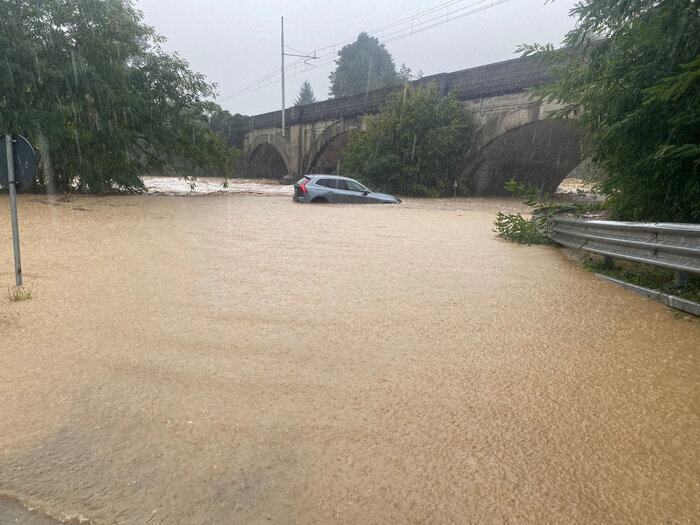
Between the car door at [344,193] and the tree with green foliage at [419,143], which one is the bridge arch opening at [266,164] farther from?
the car door at [344,193]

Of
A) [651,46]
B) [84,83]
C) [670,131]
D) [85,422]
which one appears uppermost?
[84,83]

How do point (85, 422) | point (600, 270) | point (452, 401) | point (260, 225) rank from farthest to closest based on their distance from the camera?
point (260, 225) < point (600, 270) < point (452, 401) < point (85, 422)

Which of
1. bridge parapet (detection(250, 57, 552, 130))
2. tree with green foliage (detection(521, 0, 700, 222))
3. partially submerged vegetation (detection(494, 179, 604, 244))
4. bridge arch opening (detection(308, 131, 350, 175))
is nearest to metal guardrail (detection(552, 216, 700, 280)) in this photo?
tree with green foliage (detection(521, 0, 700, 222))

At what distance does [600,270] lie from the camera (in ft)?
18.9

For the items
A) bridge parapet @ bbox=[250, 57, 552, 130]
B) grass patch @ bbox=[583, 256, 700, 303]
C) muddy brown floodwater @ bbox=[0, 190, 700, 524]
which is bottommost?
muddy brown floodwater @ bbox=[0, 190, 700, 524]

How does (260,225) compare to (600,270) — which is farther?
(260,225)

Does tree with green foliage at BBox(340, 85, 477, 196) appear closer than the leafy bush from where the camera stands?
No

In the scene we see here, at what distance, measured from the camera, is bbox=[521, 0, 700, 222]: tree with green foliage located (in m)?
4.79

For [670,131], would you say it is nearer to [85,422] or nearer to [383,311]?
[383,311]

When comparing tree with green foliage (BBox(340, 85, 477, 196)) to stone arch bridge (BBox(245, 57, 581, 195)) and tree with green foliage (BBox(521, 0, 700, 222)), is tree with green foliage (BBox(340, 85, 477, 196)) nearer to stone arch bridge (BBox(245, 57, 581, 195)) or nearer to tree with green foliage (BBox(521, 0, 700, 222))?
stone arch bridge (BBox(245, 57, 581, 195))

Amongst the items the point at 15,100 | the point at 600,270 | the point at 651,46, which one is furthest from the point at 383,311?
the point at 15,100

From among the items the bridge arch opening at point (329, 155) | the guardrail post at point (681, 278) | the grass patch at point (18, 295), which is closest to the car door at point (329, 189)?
the grass patch at point (18, 295)

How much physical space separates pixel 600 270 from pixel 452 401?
13.3 feet

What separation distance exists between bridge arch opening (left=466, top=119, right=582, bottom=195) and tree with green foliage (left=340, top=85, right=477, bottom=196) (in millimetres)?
1180
